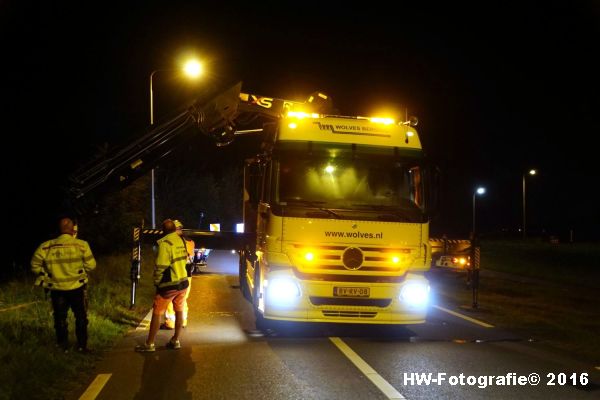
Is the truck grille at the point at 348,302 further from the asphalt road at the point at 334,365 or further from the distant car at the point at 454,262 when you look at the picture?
the distant car at the point at 454,262

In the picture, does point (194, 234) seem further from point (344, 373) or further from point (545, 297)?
point (545, 297)

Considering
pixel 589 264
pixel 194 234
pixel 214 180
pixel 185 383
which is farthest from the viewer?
pixel 214 180

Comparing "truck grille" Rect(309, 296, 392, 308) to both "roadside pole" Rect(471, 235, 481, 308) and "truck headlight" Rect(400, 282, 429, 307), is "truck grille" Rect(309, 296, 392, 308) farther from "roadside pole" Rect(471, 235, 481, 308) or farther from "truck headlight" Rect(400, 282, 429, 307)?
"roadside pole" Rect(471, 235, 481, 308)

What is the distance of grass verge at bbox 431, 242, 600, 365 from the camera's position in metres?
10.6

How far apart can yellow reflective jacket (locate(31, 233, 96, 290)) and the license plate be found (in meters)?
3.53

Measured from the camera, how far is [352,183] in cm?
974

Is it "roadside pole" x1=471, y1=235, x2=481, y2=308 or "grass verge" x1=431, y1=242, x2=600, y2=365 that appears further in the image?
"roadside pole" x1=471, y1=235, x2=481, y2=308

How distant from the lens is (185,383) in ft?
23.0

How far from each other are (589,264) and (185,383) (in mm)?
28158

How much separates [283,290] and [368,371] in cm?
210

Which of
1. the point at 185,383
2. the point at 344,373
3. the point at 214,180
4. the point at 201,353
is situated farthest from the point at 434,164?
the point at 214,180

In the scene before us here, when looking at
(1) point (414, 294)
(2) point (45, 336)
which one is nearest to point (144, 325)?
(2) point (45, 336)

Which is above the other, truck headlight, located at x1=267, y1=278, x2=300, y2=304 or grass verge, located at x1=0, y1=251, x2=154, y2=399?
truck headlight, located at x1=267, y1=278, x2=300, y2=304

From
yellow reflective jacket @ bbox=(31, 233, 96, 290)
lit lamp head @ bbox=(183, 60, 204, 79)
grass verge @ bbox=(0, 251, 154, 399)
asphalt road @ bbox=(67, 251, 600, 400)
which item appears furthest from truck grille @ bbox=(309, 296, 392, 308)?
lit lamp head @ bbox=(183, 60, 204, 79)
